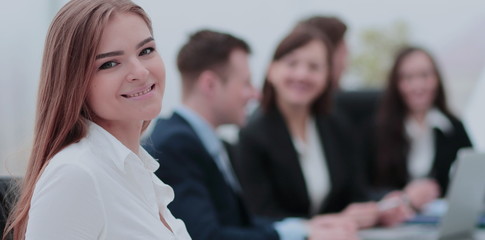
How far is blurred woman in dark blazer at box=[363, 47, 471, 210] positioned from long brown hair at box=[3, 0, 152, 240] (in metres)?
2.29

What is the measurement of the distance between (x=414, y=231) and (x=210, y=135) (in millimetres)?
942

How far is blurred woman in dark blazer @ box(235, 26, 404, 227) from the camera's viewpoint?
2.73 metres

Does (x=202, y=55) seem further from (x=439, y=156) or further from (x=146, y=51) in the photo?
(x=439, y=156)

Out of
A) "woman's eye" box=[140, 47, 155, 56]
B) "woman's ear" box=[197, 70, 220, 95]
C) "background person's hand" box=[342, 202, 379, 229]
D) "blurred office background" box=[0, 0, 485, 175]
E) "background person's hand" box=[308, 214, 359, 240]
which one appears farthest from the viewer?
"blurred office background" box=[0, 0, 485, 175]

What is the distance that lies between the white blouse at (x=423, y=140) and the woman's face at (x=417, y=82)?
6cm

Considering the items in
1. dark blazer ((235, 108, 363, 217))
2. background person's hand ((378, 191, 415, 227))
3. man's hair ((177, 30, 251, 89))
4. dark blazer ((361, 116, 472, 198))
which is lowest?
dark blazer ((361, 116, 472, 198))

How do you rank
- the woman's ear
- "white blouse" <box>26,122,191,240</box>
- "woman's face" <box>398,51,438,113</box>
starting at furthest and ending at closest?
"woman's face" <box>398,51,438,113</box>, the woman's ear, "white blouse" <box>26,122,191,240</box>

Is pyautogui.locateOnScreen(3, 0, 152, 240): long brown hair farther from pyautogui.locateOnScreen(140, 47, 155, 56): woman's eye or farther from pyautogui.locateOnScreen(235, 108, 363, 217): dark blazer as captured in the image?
pyautogui.locateOnScreen(235, 108, 363, 217): dark blazer

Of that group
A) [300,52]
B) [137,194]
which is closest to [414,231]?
[300,52]

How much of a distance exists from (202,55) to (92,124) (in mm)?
1086

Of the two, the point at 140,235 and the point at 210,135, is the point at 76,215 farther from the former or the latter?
the point at 210,135

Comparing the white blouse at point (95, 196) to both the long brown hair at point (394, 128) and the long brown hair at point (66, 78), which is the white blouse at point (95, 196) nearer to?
the long brown hair at point (66, 78)

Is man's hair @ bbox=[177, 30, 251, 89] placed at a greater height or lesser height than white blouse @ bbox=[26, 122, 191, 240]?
lesser

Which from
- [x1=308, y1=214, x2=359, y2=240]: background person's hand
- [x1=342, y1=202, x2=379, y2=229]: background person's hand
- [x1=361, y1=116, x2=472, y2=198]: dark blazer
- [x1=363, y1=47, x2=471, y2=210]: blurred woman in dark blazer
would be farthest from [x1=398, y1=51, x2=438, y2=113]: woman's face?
[x1=308, y1=214, x2=359, y2=240]: background person's hand
